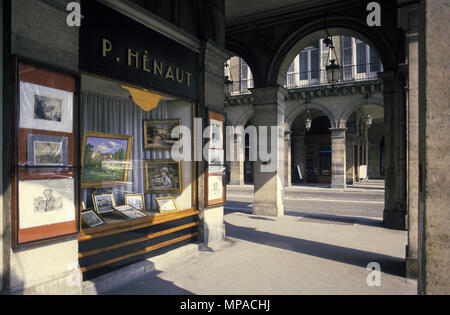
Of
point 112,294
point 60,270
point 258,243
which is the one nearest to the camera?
point 60,270

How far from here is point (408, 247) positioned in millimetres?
5094

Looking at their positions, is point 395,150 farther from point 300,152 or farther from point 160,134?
point 300,152

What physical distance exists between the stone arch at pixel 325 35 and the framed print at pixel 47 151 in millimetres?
7743

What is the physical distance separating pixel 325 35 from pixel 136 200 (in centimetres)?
773

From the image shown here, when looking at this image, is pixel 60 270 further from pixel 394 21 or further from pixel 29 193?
pixel 394 21

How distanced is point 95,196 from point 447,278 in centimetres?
491

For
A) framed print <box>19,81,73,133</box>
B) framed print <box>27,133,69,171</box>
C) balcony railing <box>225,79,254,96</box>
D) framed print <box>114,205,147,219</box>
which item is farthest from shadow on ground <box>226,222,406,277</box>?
balcony railing <box>225,79,254,96</box>

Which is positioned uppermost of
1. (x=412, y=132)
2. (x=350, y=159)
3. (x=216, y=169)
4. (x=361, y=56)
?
(x=361, y=56)

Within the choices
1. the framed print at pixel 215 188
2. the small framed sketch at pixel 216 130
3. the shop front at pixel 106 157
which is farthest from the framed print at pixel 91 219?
the small framed sketch at pixel 216 130

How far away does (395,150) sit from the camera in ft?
29.1

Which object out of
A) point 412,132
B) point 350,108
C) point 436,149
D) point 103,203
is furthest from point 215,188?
point 350,108

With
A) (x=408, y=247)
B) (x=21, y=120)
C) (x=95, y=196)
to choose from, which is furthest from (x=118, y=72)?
(x=408, y=247)

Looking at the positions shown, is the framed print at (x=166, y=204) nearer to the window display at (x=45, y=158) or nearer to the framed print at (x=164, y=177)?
the framed print at (x=164, y=177)

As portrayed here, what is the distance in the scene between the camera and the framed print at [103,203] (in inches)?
211
